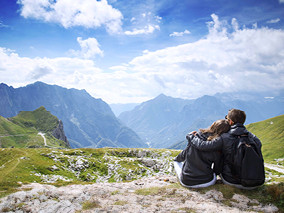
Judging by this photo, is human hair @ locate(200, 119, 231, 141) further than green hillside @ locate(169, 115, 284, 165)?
No

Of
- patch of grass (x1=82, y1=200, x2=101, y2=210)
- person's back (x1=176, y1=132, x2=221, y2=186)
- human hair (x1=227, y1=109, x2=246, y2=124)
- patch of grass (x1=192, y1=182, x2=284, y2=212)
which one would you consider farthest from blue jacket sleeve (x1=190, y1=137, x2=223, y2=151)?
patch of grass (x1=82, y1=200, x2=101, y2=210)

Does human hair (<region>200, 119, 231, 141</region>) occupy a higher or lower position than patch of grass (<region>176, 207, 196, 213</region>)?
higher

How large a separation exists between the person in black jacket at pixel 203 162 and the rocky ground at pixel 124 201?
810mm

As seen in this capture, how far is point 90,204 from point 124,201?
233cm

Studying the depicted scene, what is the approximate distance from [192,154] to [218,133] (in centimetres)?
224

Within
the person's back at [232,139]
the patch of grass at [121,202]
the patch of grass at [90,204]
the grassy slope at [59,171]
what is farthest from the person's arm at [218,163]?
the patch of grass at [90,204]

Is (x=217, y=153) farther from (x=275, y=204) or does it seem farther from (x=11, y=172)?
(x=11, y=172)

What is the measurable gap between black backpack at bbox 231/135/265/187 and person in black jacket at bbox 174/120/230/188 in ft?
3.63

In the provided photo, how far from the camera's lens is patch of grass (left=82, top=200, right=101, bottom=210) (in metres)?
11.6

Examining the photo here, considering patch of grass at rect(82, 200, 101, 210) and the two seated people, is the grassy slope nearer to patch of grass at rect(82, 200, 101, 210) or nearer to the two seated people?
the two seated people

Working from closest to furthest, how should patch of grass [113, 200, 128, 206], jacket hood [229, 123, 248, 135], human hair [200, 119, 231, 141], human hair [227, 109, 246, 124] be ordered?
jacket hood [229, 123, 248, 135]
human hair [227, 109, 246, 124]
human hair [200, 119, 231, 141]
patch of grass [113, 200, 128, 206]

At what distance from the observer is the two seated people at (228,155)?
34.8 feet

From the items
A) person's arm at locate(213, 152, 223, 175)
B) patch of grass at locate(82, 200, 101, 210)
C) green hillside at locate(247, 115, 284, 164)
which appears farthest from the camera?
green hillside at locate(247, 115, 284, 164)

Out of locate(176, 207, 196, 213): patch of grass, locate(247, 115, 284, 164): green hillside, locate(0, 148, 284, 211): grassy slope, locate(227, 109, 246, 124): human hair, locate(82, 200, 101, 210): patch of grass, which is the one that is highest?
locate(227, 109, 246, 124): human hair
